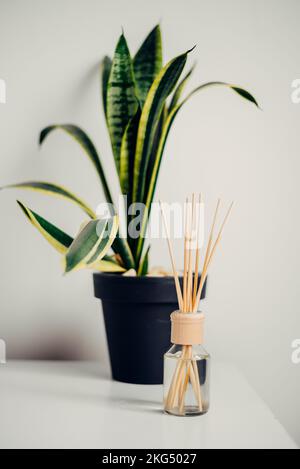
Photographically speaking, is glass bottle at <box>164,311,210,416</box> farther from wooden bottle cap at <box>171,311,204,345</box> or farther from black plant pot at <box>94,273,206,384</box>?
black plant pot at <box>94,273,206,384</box>

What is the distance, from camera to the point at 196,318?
0.68 m

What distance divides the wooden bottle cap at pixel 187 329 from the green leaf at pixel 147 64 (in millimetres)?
399

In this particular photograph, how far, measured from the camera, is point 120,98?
0.85 meters

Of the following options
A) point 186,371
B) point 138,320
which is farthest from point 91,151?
point 186,371

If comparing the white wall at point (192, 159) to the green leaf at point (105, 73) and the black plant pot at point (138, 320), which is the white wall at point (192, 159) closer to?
the green leaf at point (105, 73)

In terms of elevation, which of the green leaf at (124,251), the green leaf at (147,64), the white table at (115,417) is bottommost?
the white table at (115,417)

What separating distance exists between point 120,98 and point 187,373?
0.44 meters

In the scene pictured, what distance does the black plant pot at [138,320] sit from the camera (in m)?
0.78

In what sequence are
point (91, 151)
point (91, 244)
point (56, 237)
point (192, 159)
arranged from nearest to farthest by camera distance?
point (91, 244), point (56, 237), point (91, 151), point (192, 159)

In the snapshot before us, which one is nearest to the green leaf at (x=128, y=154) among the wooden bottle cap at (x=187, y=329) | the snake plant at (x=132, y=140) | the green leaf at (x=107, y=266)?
the snake plant at (x=132, y=140)

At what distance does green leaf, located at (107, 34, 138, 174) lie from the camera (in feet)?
2.76

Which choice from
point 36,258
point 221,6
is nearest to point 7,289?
point 36,258

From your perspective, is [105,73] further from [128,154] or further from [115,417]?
[115,417]

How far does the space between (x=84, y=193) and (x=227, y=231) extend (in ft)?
0.93
